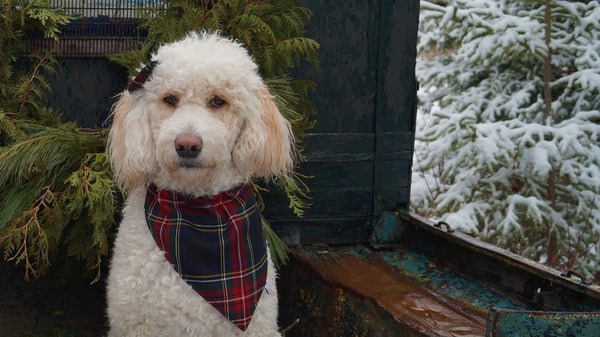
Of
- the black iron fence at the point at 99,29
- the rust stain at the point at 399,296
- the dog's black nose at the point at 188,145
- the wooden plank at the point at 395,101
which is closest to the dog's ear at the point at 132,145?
the dog's black nose at the point at 188,145

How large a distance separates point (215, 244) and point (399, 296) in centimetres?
122

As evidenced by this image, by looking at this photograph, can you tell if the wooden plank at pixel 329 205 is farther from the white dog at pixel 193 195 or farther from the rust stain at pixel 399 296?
the white dog at pixel 193 195

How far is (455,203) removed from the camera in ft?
17.6

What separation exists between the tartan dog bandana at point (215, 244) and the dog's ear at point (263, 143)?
0.46 feet

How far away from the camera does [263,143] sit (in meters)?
2.26

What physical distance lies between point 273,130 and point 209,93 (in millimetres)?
288

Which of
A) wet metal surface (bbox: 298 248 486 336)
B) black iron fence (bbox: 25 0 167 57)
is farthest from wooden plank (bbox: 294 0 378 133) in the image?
black iron fence (bbox: 25 0 167 57)

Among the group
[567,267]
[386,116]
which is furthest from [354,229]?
[567,267]

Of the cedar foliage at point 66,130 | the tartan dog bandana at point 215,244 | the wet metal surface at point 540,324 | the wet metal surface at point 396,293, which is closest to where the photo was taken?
the wet metal surface at point 540,324

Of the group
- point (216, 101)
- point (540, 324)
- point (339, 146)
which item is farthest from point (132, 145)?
point (339, 146)

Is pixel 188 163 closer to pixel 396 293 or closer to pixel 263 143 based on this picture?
pixel 263 143

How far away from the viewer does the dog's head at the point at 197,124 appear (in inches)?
81.8

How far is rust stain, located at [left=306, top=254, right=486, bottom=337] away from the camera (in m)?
2.77

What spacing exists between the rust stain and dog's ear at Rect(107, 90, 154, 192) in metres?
1.26
